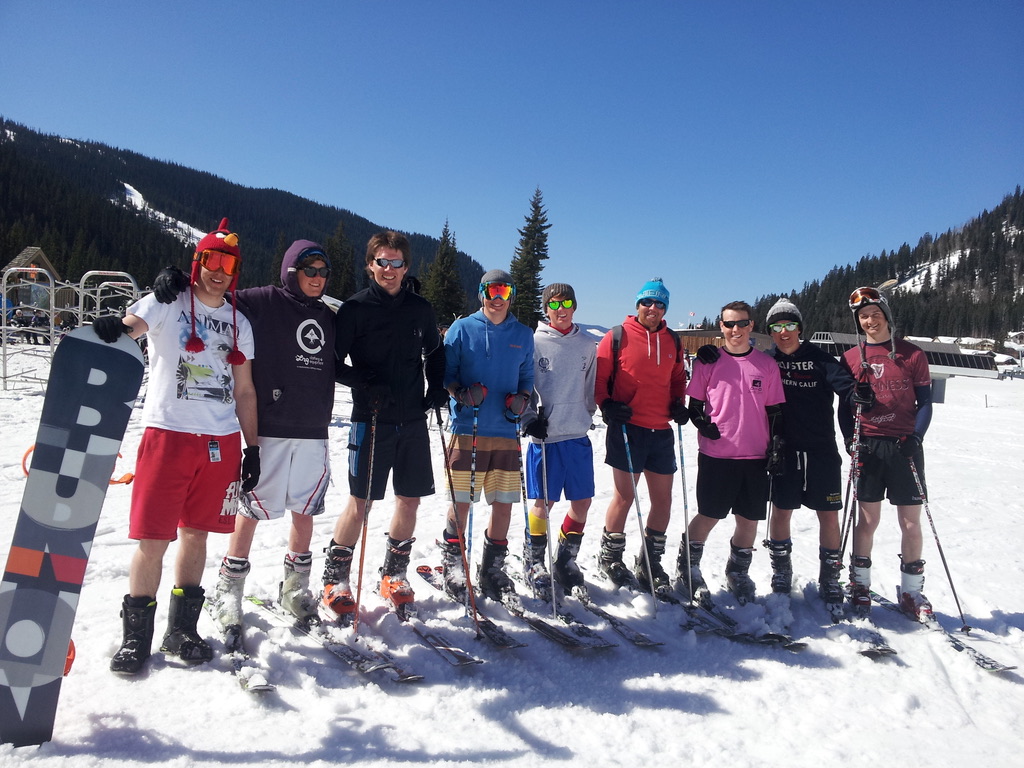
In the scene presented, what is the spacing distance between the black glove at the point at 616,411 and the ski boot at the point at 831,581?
183 cm

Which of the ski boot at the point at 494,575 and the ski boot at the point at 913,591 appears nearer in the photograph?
the ski boot at the point at 494,575

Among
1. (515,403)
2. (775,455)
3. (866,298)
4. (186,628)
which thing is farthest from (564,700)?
(866,298)

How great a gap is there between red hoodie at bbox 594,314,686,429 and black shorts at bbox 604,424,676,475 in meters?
0.06

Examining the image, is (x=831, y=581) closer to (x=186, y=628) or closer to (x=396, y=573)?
(x=396, y=573)

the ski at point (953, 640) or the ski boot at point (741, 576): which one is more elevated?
the ski boot at point (741, 576)

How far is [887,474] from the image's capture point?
425cm

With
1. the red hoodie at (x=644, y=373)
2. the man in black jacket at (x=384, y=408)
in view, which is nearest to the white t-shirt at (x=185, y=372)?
the man in black jacket at (x=384, y=408)

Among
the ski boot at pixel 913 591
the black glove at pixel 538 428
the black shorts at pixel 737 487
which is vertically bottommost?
the ski boot at pixel 913 591

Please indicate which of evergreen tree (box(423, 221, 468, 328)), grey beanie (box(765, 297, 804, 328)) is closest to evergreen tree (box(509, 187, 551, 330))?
evergreen tree (box(423, 221, 468, 328))

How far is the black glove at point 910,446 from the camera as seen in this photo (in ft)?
13.8

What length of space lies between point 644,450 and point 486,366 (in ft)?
4.51

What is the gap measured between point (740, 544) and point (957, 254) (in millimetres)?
192039

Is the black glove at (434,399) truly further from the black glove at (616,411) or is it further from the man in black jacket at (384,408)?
the black glove at (616,411)

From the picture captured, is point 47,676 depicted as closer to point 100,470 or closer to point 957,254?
point 100,470
